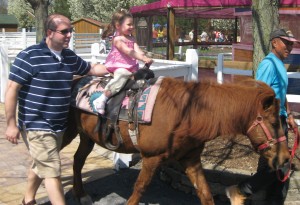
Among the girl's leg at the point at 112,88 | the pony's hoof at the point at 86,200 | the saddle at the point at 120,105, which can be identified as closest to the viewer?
the saddle at the point at 120,105

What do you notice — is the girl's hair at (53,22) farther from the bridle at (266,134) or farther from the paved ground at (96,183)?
the paved ground at (96,183)

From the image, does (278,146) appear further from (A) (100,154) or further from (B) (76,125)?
(A) (100,154)

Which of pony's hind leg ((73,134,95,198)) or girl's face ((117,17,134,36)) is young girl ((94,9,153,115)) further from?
pony's hind leg ((73,134,95,198))

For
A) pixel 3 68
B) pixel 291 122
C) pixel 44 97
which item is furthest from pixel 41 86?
pixel 3 68

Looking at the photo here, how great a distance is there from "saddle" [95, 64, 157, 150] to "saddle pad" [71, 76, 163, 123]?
51 millimetres

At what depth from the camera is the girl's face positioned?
421 centimetres

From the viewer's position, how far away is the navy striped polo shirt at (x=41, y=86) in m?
3.61

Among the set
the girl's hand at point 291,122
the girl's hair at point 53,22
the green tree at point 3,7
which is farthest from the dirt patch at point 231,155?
the green tree at point 3,7

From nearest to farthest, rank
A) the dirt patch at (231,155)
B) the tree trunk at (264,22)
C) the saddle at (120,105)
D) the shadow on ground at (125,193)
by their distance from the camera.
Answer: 1. the saddle at (120,105)
2. the shadow on ground at (125,193)
3. the dirt patch at (231,155)
4. the tree trunk at (264,22)

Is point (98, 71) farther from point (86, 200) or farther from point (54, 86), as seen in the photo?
point (86, 200)

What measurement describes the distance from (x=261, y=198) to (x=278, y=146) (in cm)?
135

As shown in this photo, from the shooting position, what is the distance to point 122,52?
4.20 meters

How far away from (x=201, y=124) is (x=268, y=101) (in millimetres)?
556

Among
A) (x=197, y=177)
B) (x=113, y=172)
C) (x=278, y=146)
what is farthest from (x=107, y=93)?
(x=113, y=172)
